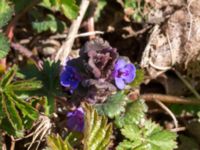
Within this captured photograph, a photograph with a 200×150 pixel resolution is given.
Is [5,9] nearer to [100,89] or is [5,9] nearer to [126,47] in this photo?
[100,89]

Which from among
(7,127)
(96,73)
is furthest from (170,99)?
(7,127)

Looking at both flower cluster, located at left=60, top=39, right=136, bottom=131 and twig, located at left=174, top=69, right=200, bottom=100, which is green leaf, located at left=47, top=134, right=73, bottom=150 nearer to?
flower cluster, located at left=60, top=39, right=136, bottom=131

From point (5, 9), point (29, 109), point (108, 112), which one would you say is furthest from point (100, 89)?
point (5, 9)

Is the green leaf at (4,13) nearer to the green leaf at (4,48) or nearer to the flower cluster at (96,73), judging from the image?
the green leaf at (4,48)

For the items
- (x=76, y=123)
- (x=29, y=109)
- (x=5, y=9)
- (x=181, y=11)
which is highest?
(x=5, y=9)

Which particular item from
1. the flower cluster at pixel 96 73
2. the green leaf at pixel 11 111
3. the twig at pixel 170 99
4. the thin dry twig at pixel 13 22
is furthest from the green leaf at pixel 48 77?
the twig at pixel 170 99

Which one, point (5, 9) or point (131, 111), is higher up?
point (5, 9)

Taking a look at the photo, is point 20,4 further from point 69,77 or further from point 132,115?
point 132,115

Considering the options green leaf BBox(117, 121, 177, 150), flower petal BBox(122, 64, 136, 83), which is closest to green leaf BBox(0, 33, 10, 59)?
flower petal BBox(122, 64, 136, 83)
